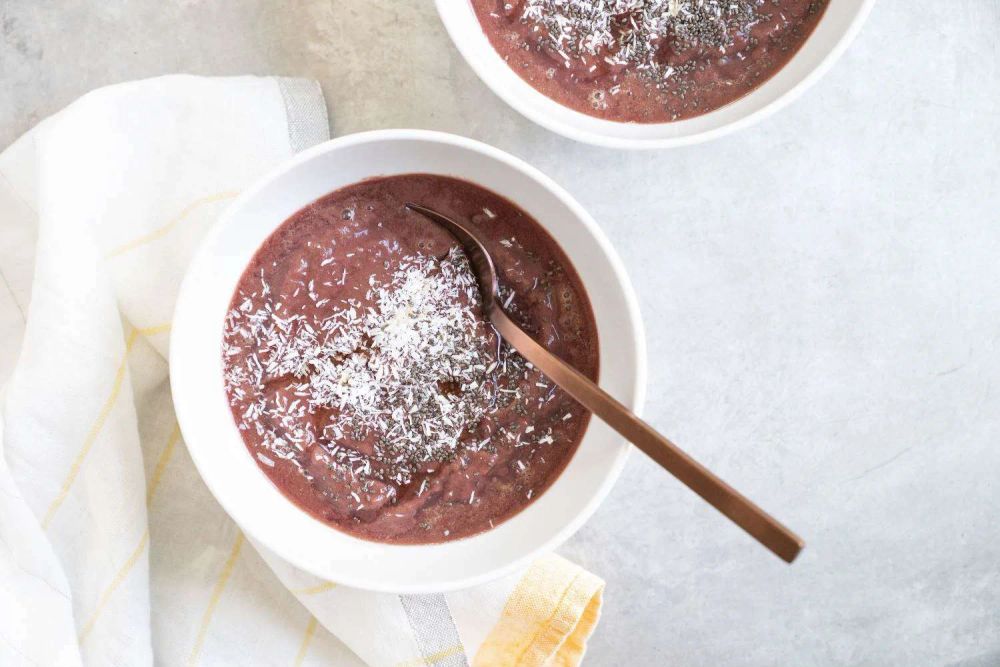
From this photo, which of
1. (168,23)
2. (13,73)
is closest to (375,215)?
(168,23)

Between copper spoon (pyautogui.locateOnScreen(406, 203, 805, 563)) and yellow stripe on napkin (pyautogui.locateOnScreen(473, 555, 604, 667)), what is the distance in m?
0.65

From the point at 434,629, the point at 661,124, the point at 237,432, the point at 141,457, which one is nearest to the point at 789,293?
the point at 661,124

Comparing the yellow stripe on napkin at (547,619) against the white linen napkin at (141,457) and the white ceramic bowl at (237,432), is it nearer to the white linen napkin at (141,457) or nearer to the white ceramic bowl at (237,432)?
the white linen napkin at (141,457)

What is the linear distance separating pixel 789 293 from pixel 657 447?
0.93 metres

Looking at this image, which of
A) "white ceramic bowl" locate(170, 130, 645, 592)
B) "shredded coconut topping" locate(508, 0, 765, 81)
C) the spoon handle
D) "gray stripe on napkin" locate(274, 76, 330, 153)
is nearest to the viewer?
the spoon handle

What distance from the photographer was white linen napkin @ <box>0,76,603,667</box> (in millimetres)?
2236

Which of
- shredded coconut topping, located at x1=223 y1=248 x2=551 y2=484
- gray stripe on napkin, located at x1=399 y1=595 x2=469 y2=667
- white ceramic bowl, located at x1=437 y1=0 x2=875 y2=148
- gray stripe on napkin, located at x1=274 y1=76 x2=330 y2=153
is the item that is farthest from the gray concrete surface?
shredded coconut topping, located at x1=223 y1=248 x2=551 y2=484

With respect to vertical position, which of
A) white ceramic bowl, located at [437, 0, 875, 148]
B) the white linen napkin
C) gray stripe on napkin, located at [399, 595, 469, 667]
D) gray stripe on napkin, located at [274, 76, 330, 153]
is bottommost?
gray stripe on napkin, located at [399, 595, 469, 667]

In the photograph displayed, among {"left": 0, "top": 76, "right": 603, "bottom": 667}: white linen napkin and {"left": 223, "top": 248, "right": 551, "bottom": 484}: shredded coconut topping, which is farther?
{"left": 0, "top": 76, "right": 603, "bottom": 667}: white linen napkin

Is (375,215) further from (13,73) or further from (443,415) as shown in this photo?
(13,73)

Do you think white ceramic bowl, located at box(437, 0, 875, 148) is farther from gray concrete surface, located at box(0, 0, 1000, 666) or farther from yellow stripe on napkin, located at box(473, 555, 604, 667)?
yellow stripe on napkin, located at box(473, 555, 604, 667)

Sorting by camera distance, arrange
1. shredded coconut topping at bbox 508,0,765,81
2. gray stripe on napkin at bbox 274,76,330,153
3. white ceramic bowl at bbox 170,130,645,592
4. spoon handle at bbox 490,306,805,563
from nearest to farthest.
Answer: spoon handle at bbox 490,306,805,563, white ceramic bowl at bbox 170,130,645,592, shredded coconut topping at bbox 508,0,765,81, gray stripe on napkin at bbox 274,76,330,153

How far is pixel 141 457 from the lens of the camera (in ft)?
7.91

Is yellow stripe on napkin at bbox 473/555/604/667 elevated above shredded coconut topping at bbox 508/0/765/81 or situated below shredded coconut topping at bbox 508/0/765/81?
below
